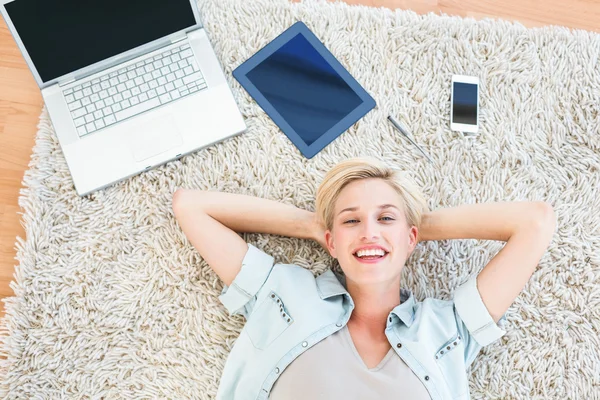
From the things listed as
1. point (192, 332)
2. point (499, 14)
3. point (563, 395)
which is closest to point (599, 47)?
point (499, 14)

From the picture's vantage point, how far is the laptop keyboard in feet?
4.13

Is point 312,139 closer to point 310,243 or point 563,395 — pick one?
point 310,243

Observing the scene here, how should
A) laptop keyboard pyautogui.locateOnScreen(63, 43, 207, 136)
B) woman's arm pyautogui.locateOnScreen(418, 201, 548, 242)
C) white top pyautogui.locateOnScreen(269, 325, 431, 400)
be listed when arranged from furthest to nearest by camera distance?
laptop keyboard pyautogui.locateOnScreen(63, 43, 207, 136)
woman's arm pyautogui.locateOnScreen(418, 201, 548, 242)
white top pyautogui.locateOnScreen(269, 325, 431, 400)

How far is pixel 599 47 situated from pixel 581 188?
0.39 m

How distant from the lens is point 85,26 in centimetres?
114

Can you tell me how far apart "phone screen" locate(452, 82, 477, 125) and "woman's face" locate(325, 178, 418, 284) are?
14.2 inches

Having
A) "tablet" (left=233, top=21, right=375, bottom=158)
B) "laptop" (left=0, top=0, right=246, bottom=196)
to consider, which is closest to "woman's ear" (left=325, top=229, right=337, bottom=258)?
"tablet" (left=233, top=21, right=375, bottom=158)

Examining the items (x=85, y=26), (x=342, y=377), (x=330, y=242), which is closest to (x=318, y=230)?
(x=330, y=242)

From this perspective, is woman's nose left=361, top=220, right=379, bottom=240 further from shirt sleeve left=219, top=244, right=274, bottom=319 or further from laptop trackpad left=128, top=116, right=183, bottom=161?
laptop trackpad left=128, top=116, right=183, bottom=161

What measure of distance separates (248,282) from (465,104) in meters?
0.70

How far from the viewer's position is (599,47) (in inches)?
54.3

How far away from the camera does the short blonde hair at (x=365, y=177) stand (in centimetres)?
111

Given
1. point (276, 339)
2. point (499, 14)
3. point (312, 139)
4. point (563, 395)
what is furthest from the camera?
point (499, 14)

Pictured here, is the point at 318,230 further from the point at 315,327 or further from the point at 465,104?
the point at 465,104
